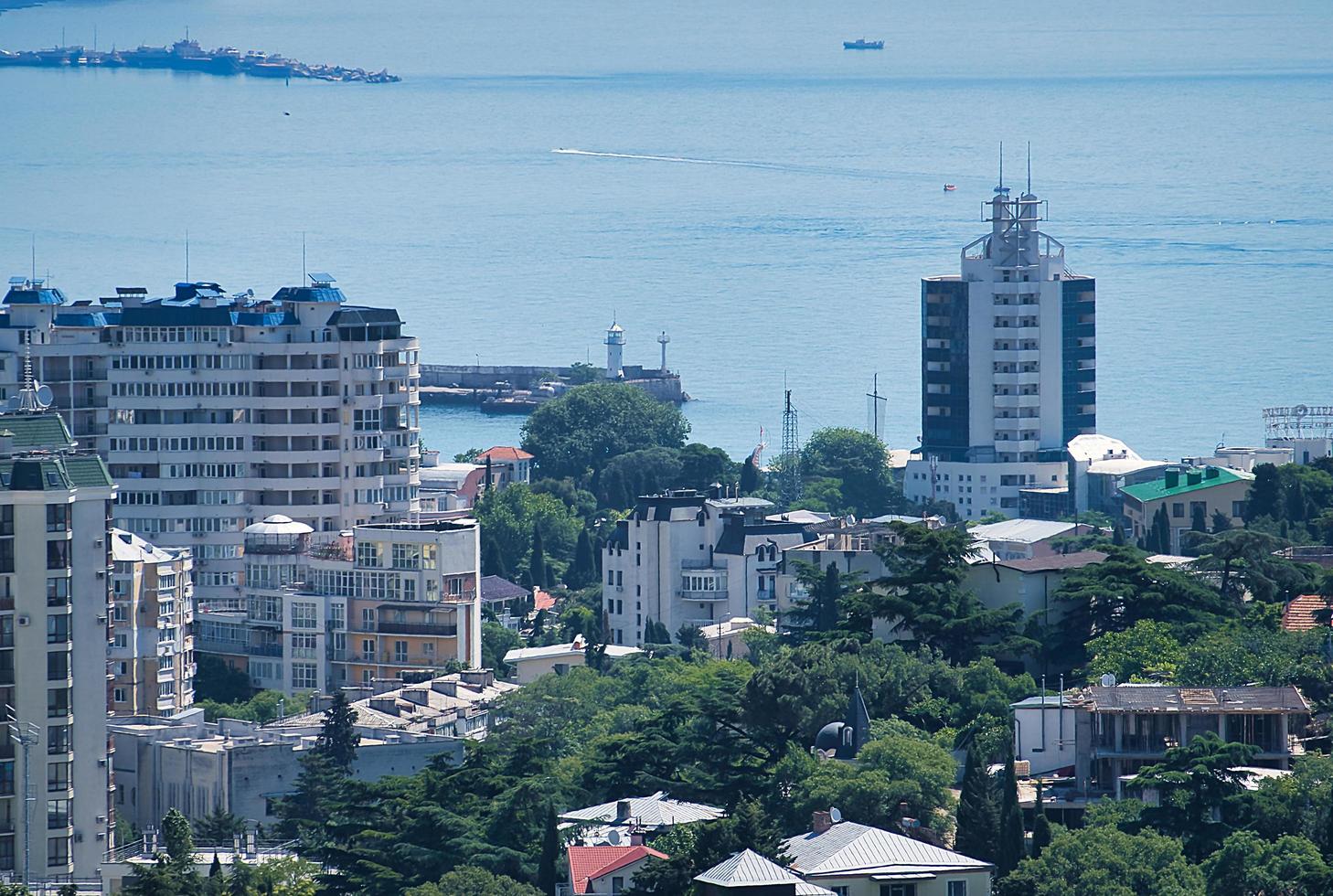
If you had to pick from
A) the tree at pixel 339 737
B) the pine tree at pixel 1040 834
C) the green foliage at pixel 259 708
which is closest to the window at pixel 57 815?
the pine tree at pixel 1040 834

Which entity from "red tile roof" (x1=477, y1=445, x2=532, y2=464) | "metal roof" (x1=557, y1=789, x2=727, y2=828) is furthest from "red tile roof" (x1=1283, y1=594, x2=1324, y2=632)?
"red tile roof" (x1=477, y1=445, x2=532, y2=464)

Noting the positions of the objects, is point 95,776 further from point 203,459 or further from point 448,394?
point 448,394

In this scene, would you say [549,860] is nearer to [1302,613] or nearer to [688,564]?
[1302,613]

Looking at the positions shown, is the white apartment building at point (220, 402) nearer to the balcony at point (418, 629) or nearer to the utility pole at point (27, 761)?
the balcony at point (418, 629)

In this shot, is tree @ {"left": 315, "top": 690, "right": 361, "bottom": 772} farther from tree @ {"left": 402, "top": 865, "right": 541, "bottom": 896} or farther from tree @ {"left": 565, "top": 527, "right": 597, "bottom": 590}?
tree @ {"left": 565, "top": 527, "right": 597, "bottom": 590}

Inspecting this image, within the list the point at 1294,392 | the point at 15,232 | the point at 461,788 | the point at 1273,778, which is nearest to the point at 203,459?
the point at 461,788

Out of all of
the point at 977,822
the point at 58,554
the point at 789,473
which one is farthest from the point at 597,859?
the point at 789,473
